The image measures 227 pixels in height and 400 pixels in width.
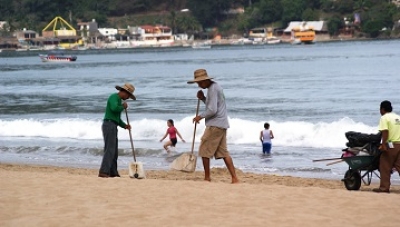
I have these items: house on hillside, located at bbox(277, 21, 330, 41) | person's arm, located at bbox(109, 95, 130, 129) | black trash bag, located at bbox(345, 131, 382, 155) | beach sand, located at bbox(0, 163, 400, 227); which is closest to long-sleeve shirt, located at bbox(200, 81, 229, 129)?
beach sand, located at bbox(0, 163, 400, 227)

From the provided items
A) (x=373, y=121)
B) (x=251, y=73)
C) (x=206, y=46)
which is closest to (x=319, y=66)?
(x=251, y=73)

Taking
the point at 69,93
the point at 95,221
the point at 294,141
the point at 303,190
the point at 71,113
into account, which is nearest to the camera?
the point at 95,221

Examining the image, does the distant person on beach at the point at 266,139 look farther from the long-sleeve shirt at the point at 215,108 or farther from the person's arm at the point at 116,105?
the long-sleeve shirt at the point at 215,108

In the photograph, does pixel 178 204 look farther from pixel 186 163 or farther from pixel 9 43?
pixel 9 43

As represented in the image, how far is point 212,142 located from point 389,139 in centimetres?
225

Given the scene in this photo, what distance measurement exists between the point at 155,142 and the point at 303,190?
12143 mm

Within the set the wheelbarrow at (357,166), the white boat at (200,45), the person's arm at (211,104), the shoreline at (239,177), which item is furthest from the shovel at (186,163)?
the white boat at (200,45)

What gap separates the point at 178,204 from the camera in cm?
1021

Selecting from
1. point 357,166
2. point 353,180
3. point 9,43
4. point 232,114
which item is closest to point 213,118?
point 357,166

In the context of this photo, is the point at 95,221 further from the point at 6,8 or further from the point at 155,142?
the point at 6,8

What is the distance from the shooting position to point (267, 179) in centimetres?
1477

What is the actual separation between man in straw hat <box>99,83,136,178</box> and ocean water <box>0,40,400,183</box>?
457cm

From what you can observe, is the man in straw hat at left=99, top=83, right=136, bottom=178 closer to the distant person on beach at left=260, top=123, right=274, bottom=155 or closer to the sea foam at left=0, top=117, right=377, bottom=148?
the distant person on beach at left=260, top=123, right=274, bottom=155

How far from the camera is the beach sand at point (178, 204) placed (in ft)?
30.7
